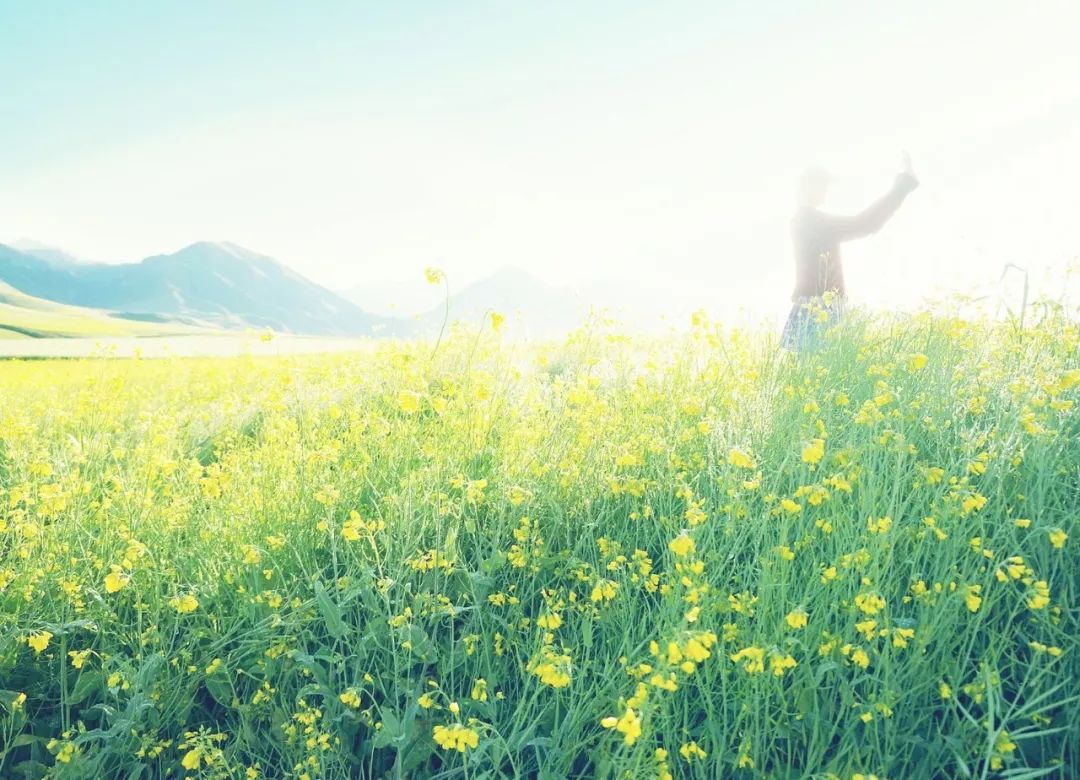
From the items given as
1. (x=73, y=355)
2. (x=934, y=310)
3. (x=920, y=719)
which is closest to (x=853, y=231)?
(x=934, y=310)

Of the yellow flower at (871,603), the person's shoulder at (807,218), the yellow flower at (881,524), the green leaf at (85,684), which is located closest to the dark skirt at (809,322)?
the person's shoulder at (807,218)

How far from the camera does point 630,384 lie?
391 centimetres

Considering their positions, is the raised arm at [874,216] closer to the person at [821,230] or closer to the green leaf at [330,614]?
the person at [821,230]

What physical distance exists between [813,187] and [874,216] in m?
0.75

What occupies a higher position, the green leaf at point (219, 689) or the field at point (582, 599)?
the field at point (582, 599)

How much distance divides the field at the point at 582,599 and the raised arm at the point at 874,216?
3580 millimetres

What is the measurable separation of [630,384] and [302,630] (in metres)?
2.30

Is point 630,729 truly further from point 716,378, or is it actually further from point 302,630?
point 716,378

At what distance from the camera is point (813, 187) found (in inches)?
277

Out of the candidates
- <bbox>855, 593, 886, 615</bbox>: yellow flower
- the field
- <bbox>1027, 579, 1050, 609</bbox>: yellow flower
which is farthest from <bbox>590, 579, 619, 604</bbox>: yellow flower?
<bbox>1027, 579, 1050, 609</bbox>: yellow flower

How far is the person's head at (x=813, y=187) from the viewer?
7.00 meters

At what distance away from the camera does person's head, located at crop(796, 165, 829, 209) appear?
7004 millimetres

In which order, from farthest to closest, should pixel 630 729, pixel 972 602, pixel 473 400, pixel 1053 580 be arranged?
1. pixel 473 400
2. pixel 1053 580
3. pixel 972 602
4. pixel 630 729

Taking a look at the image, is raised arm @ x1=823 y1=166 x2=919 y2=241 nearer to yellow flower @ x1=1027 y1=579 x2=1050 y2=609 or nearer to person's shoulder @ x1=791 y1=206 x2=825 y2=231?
person's shoulder @ x1=791 y1=206 x2=825 y2=231
